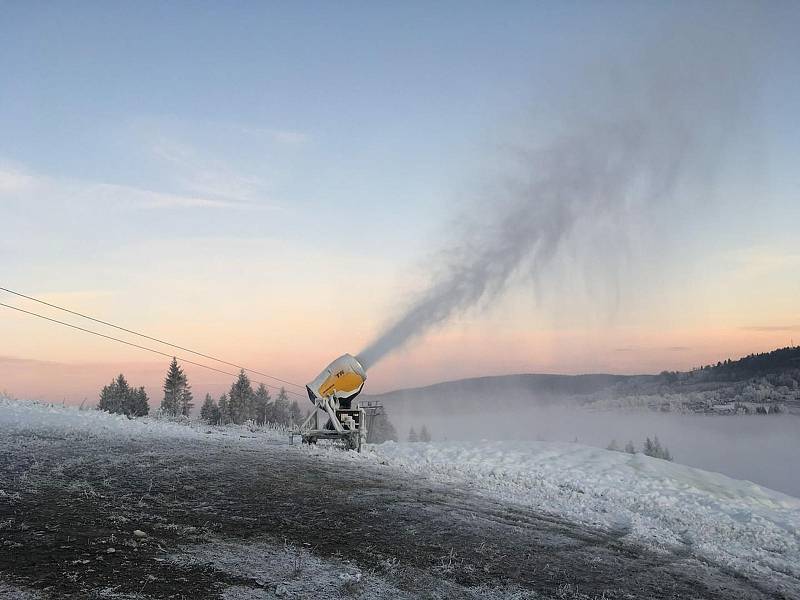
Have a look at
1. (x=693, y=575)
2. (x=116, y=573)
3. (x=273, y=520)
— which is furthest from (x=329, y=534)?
(x=693, y=575)

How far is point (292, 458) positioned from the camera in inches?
750

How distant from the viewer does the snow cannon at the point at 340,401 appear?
24906mm

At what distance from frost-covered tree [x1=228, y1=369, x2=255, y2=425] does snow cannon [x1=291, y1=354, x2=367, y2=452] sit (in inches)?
2456

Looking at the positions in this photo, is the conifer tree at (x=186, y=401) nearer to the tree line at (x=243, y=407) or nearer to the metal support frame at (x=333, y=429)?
the tree line at (x=243, y=407)

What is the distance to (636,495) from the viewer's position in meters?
19.3

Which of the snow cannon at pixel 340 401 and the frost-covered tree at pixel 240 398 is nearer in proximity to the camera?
the snow cannon at pixel 340 401

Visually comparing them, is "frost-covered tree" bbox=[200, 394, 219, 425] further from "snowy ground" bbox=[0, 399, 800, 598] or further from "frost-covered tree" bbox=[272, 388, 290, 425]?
"snowy ground" bbox=[0, 399, 800, 598]

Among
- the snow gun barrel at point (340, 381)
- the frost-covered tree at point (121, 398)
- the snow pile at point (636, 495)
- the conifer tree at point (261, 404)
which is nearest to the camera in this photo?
the snow pile at point (636, 495)

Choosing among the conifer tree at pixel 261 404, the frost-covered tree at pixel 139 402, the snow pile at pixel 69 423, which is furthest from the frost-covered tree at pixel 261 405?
the snow pile at pixel 69 423

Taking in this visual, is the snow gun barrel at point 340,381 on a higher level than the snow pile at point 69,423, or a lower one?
higher

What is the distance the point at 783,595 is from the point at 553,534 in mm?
4217

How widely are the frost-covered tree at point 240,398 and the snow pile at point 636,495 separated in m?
60.8

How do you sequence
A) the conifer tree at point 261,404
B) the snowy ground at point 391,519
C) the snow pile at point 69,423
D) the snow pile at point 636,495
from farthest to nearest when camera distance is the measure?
the conifer tree at point 261,404 < the snow pile at point 69,423 < the snow pile at point 636,495 < the snowy ground at point 391,519

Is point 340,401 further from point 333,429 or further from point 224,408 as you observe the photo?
point 224,408
